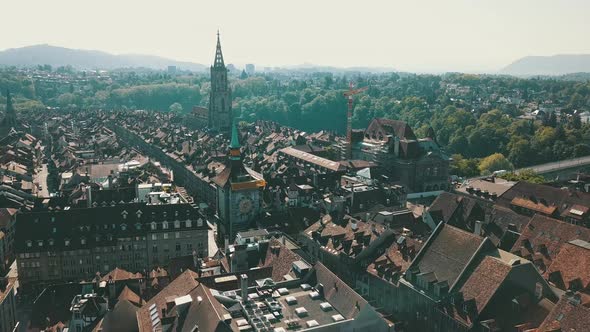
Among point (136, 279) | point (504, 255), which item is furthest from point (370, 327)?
point (136, 279)

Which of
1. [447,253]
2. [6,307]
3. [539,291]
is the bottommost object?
[6,307]

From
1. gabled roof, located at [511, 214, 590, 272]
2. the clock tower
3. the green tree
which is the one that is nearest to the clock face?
the clock tower

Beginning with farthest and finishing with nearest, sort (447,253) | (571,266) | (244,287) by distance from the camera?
(447,253) < (571,266) < (244,287)

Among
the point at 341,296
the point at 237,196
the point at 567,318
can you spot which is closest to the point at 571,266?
the point at 567,318

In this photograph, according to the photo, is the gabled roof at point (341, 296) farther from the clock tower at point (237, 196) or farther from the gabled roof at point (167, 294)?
the clock tower at point (237, 196)

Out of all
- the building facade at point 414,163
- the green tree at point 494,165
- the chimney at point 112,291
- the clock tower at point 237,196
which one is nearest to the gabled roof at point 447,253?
the chimney at point 112,291

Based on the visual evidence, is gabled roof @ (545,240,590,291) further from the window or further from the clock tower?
the clock tower

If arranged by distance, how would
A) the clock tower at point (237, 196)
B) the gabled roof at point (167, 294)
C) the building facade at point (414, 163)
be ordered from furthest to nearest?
1. the building facade at point (414, 163)
2. the clock tower at point (237, 196)
3. the gabled roof at point (167, 294)

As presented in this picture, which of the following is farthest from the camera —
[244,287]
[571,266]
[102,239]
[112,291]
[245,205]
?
[245,205]

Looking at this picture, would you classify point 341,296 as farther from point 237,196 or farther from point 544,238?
point 237,196

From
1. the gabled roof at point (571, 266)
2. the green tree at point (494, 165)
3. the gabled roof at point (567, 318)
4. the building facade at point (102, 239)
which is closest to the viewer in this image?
the gabled roof at point (567, 318)
